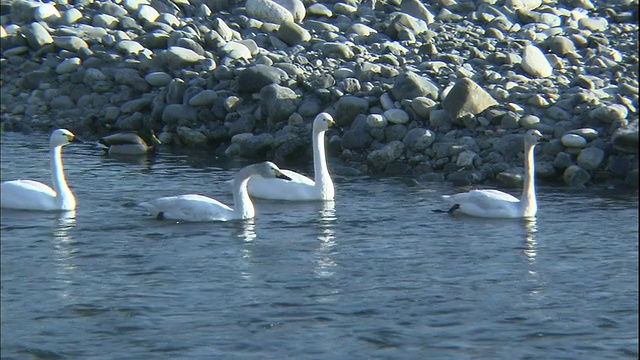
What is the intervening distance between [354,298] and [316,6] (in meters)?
15.4

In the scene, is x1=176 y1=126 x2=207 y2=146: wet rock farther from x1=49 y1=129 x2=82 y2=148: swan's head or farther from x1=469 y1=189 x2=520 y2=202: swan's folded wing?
x1=469 y1=189 x2=520 y2=202: swan's folded wing

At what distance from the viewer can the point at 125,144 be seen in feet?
62.5

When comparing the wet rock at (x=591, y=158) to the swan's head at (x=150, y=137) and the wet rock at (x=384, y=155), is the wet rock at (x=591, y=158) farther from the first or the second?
the swan's head at (x=150, y=137)

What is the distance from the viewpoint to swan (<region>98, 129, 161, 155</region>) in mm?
18928

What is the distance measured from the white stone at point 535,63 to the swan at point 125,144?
19.2ft

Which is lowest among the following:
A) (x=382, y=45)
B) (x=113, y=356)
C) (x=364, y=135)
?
(x=113, y=356)

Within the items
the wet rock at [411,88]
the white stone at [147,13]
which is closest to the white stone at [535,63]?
the wet rock at [411,88]

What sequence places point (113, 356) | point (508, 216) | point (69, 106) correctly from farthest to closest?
point (69, 106), point (508, 216), point (113, 356)

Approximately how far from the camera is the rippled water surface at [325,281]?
9.32 meters

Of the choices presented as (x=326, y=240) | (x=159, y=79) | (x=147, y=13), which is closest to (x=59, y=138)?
(x=326, y=240)

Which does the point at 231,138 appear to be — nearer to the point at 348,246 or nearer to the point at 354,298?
the point at 348,246

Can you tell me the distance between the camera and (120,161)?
18141 mm

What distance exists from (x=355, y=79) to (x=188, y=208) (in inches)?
271

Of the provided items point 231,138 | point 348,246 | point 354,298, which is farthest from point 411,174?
point 354,298
